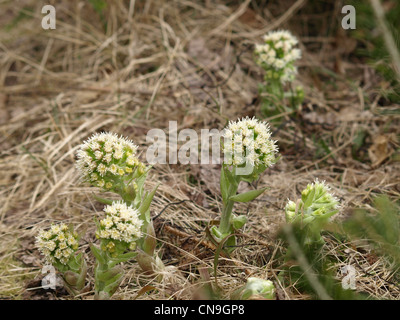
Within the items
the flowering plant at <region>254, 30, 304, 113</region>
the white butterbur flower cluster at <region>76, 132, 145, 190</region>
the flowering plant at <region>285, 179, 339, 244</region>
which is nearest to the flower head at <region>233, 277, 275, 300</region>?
the flowering plant at <region>285, 179, 339, 244</region>

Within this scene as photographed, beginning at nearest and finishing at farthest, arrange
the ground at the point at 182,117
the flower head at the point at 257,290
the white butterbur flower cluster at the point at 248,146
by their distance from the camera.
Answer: the flower head at the point at 257,290, the white butterbur flower cluster at the point at 248,146, the ground at the point at 182,117

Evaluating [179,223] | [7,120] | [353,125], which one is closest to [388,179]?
[353,125]

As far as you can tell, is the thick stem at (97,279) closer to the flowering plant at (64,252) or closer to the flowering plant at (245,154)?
the flowering plant at (64,252)

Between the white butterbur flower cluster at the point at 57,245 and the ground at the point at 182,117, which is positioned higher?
the ground at the point at 182,117

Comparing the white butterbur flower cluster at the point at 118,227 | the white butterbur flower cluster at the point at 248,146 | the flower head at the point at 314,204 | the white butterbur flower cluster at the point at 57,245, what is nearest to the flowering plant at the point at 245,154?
the white butterbur flower cluster at the point at 248,146

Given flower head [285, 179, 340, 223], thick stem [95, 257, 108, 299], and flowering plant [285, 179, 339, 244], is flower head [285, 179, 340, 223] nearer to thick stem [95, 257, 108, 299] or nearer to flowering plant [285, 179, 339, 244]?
flowering plant [285, 179, 339, 244]
